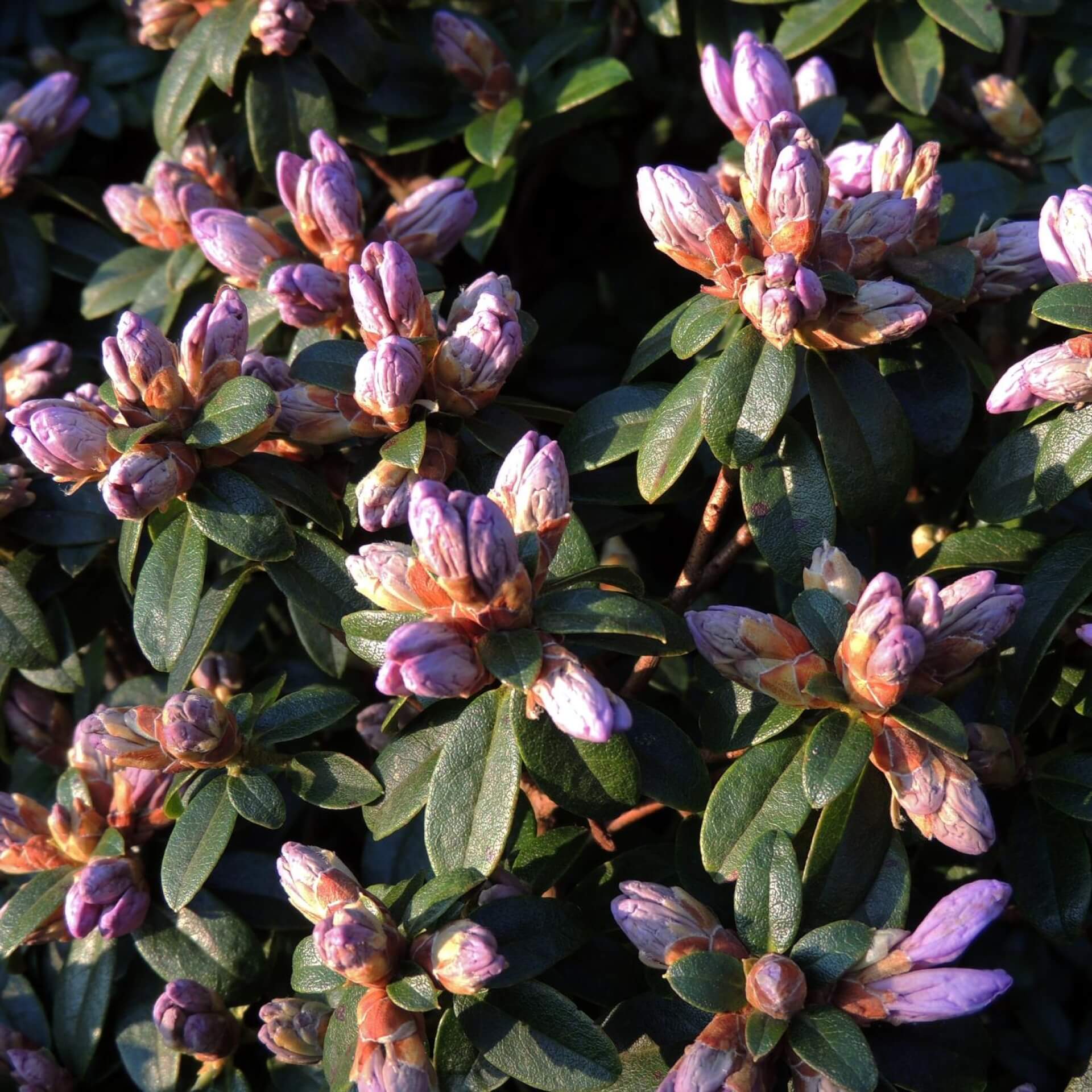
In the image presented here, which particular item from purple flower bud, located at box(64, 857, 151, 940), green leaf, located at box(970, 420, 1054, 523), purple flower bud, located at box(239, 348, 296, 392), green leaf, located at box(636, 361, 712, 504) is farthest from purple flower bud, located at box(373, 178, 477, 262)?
purple flower bud, located at box(64, 857, 151, 940)

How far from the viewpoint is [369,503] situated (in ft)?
4.52

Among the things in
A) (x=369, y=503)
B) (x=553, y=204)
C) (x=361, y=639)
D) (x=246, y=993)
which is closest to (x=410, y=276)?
(x=369, y=503)

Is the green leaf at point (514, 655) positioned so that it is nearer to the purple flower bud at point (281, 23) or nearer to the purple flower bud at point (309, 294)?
the purple flower bud at point (309, 294)

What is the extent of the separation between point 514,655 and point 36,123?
1598 millimetres

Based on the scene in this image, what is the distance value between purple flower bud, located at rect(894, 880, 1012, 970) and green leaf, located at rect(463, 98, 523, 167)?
1341 mm

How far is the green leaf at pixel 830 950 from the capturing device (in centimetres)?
119

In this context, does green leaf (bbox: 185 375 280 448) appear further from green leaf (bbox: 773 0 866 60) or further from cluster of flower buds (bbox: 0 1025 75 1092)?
green leaf (bbox: 773 0 866 60)

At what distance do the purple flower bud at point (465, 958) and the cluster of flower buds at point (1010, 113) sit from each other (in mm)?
1694

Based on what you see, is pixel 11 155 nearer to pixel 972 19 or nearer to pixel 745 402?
pixel 745 402

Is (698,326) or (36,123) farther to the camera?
(36,123)

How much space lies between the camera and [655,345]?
153cm

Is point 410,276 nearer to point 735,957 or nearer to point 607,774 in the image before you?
point 607,774

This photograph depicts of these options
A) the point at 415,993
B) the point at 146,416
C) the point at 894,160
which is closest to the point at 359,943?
the point at 415,993

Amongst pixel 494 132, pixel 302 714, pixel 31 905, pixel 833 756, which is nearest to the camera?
pixel 833 756
